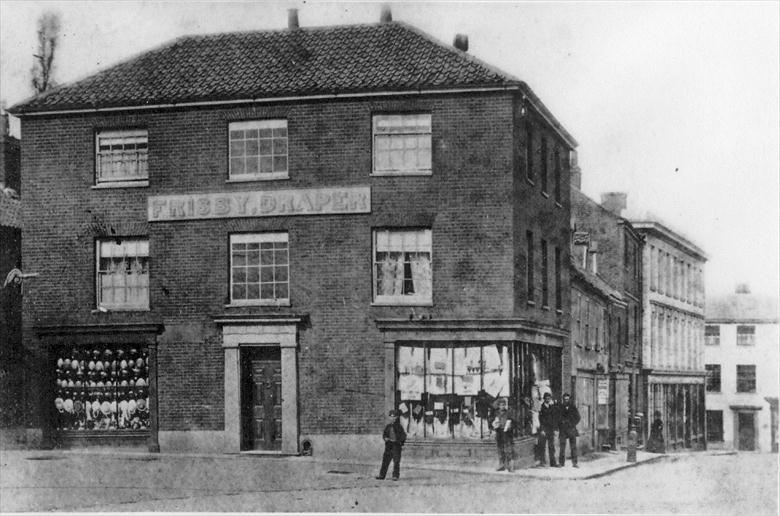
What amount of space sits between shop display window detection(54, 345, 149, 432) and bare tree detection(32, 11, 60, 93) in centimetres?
690

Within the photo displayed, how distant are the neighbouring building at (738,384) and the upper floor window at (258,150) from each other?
129 feet

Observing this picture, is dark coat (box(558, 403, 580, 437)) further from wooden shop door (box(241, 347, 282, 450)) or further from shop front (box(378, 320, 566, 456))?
wooden shop door (box(241, 347, 282, 450))

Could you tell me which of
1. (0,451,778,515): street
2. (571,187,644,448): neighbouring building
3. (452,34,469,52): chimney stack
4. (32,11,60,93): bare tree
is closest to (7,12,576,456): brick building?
(452,34,469,52): chimney stack

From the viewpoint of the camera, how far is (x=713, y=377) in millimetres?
63531

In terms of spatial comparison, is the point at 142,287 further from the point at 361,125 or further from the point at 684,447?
the point at 684,447

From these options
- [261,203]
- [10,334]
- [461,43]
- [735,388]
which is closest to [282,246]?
[261,203]

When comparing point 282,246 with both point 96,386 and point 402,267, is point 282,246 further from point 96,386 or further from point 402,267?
point 96,386

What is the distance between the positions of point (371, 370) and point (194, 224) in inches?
222

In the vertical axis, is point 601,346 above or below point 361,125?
below

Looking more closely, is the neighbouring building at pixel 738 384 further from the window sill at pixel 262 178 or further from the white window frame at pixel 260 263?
the window sill at pixel 262 178

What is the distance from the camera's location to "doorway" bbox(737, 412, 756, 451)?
61500mm

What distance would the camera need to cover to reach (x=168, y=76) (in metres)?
28.4

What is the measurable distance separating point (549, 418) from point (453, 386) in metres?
3.06

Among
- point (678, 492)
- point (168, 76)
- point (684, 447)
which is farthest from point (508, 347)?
point (684, 447)
